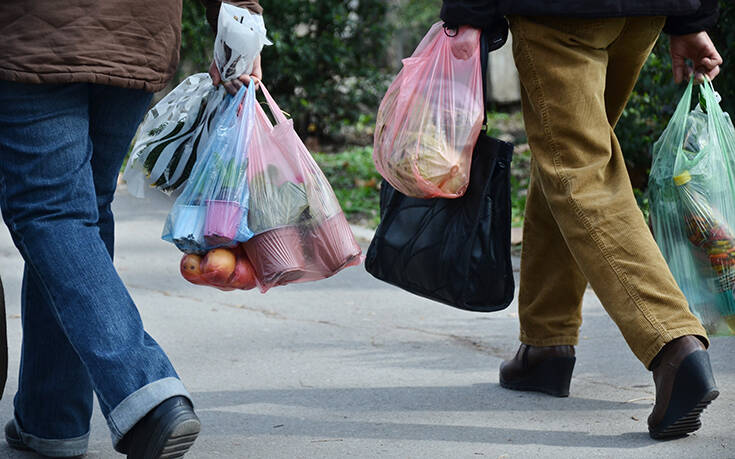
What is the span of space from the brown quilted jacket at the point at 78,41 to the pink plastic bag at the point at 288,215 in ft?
1.50

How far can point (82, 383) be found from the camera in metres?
2.64

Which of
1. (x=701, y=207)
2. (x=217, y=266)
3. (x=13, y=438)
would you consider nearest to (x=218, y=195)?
(x=217, y=266)

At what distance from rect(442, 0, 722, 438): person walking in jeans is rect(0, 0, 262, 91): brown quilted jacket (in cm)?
91

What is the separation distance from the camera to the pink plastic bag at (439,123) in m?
2.86

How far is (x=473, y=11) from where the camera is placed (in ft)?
9.14

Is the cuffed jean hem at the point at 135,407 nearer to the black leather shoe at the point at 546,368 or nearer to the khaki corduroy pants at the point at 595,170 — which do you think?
the khaki corduroy pants at the point at 595,170

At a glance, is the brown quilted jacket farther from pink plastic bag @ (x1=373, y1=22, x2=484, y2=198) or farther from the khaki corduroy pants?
the khaki corduroy pants

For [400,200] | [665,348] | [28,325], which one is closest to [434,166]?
[400,200]

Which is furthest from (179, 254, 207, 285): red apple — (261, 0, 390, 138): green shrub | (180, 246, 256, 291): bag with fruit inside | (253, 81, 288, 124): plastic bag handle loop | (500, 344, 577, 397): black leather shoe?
(261, 0, 390, 138): green shrub

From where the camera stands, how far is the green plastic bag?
301cm

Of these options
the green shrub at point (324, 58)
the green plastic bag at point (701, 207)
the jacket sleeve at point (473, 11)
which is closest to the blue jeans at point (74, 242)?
the jacket sleeve at point (473, 11)

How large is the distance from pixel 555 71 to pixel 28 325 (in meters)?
1.52

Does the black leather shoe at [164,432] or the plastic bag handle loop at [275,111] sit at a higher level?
the plastic bag handle loop at [275,111]

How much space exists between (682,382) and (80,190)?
1.57 meters
